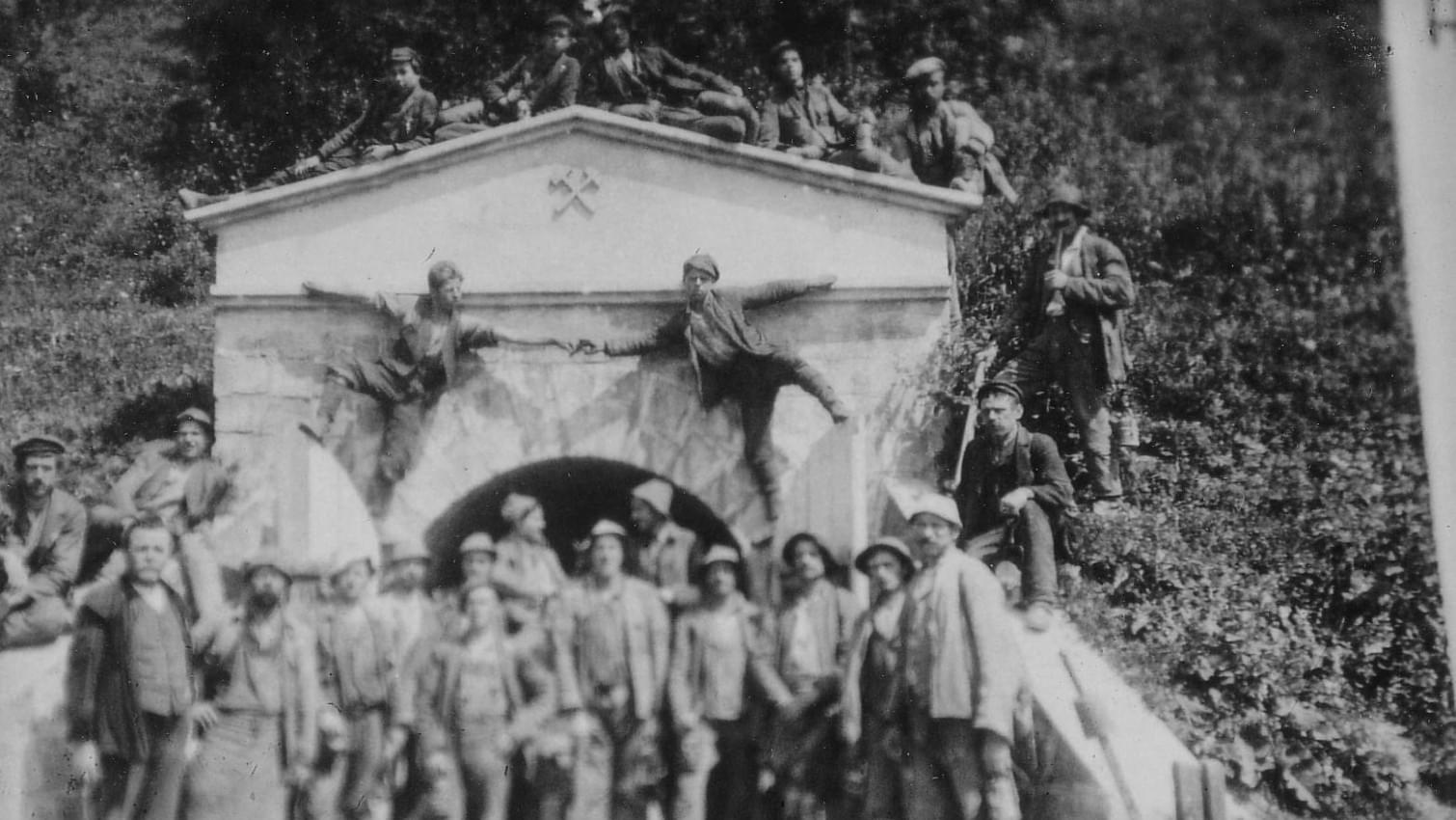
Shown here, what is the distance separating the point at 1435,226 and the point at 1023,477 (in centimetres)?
264

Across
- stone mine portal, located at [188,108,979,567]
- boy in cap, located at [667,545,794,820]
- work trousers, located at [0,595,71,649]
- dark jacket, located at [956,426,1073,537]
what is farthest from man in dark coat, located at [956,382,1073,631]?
work trousers, located at [0,595,71,649]

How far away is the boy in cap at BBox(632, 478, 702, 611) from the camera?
317 inches

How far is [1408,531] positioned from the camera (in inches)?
377

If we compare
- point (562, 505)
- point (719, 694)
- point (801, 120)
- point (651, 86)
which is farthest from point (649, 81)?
point (719, 694)

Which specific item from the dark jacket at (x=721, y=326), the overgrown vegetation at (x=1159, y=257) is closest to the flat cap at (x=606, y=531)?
the dark jacket at (x=721, y=326)

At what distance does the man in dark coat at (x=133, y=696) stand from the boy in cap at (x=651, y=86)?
13.1 ft

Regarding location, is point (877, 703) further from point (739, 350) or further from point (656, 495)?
point (739, 350)

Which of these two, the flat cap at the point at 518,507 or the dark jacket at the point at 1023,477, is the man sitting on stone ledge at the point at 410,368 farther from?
the dark jacket at the point at 1023,477

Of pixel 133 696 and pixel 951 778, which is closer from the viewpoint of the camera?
pixel 951 778

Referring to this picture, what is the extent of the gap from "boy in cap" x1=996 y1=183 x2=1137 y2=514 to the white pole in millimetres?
1568

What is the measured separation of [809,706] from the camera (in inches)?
289

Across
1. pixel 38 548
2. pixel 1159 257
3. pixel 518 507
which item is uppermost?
pixel 1159 257

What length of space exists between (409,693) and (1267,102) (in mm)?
7074

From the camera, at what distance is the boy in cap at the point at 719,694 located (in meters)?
7.32
